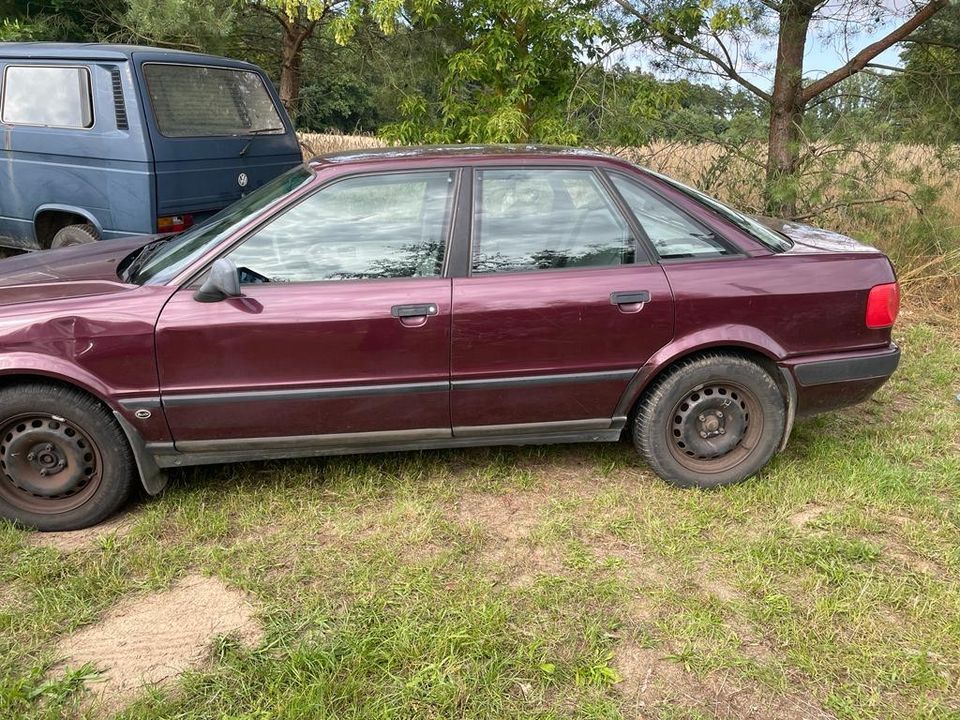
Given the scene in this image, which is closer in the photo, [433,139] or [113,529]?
[113,529]

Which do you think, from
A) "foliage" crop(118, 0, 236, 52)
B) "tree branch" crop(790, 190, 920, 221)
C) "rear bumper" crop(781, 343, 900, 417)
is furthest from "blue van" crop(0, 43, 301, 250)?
"tree branch" crop(790, 190, 920, 221)

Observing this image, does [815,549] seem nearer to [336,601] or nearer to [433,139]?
[336,601]

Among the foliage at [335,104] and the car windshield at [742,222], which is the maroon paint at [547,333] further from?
the foliage at [335,104]

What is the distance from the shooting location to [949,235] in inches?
283

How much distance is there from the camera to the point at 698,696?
2338 millimetres

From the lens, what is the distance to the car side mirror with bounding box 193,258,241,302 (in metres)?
2.92

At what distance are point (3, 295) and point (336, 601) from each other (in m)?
1.92

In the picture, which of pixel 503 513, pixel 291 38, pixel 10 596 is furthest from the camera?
pixel 291 38

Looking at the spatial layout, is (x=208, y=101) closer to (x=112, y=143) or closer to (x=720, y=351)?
(x=112, y=143)

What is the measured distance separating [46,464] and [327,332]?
1.34 metres

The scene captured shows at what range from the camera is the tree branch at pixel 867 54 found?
6.72 m

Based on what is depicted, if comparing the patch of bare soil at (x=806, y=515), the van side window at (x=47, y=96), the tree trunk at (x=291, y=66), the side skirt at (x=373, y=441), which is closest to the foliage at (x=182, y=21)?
the tree trunk at (x=291, y=66)

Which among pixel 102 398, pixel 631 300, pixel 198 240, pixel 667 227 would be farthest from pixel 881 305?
pixel 102 398

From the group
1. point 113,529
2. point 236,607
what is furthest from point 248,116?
point 236,607
